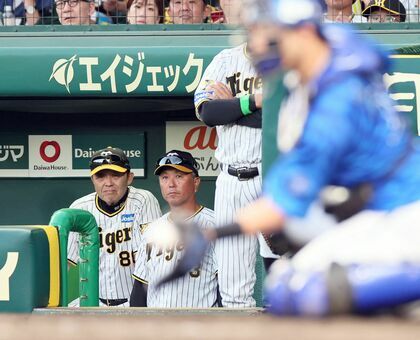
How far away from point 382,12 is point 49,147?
2.31 metres

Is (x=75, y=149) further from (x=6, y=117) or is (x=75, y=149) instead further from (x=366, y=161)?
(x=366, y=161)

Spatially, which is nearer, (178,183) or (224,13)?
(178,183)

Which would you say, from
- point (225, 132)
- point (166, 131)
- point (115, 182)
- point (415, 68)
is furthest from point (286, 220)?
point (166, 131)

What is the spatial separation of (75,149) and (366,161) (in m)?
4.89

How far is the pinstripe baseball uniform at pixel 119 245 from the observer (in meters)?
6.27

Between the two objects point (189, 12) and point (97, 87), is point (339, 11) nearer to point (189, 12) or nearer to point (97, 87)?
point (189, 12)

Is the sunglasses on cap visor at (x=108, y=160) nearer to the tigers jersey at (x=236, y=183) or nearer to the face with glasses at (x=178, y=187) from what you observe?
the face with glasses at (x=178, y=187)

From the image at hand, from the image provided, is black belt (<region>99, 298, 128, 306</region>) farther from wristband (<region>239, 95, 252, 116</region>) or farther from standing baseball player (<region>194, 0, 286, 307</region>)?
wristband (<region>239, 95, 252, 116</region>)

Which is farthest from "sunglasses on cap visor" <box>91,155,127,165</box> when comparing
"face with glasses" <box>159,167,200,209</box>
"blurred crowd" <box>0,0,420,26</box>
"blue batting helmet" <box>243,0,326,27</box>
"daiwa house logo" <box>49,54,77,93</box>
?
"blue batting helmet" <box>243,0,326,27</box>

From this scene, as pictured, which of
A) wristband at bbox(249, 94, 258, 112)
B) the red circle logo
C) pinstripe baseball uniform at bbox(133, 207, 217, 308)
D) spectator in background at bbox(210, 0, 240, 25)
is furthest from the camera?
the red circle logo

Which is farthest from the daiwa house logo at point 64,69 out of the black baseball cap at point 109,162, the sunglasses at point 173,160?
the sunglasses at point 173,160

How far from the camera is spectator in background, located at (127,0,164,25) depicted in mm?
6695

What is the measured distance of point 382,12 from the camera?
649 centimetres

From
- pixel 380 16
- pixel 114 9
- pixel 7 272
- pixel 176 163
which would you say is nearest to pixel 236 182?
pixel 176 163
